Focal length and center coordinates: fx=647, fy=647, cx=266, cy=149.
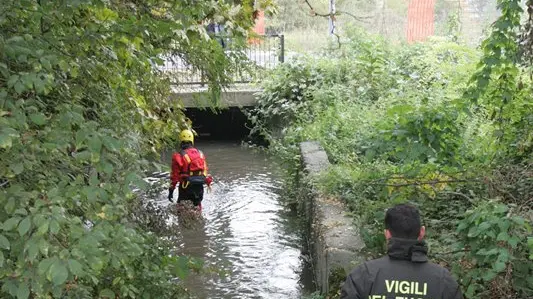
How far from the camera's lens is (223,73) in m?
6.18

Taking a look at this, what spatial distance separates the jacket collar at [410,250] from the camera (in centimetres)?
337

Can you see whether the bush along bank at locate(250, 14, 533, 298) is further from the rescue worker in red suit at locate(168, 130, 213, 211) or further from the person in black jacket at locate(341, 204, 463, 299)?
the rescue worker in red suit at locate(168, 130, 213, 211)

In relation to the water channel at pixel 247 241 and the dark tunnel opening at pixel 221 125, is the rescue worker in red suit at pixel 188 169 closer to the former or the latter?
the water channel at pixel 247 241

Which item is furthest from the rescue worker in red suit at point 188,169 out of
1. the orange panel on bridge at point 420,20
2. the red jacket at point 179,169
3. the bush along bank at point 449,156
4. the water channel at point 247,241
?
the orange panel on bridge at point 420,20

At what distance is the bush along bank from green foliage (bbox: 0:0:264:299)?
6.80 feet

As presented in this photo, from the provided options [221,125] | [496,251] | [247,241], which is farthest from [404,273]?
[221,125]

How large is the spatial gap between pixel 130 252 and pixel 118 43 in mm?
1604

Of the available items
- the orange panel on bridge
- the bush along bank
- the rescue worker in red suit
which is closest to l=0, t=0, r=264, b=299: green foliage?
the bush along bank

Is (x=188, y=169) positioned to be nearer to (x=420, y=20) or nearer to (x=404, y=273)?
(x=404, y=273)

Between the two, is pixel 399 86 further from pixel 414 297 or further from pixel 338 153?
pixel 414 297

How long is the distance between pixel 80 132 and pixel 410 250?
1.80m

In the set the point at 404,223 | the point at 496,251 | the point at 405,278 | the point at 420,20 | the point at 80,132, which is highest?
the point at 420,20

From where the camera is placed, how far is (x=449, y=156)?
276 inches

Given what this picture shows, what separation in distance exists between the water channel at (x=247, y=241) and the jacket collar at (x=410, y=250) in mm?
3481
